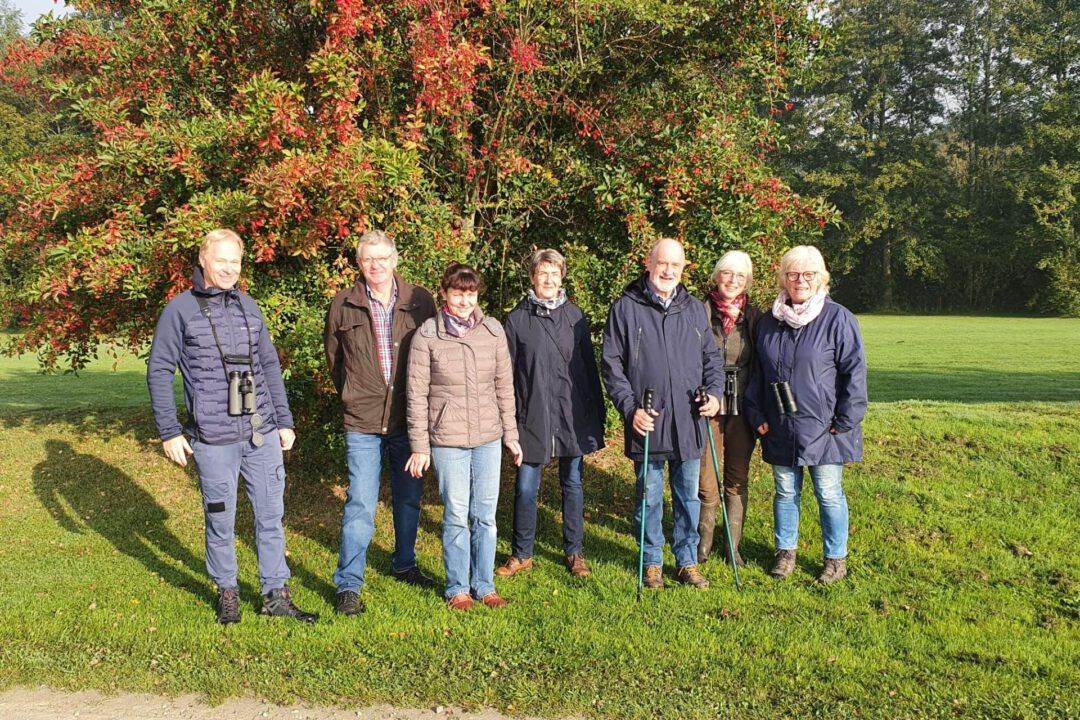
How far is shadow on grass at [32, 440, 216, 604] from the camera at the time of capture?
600cm

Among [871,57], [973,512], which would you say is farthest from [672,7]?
[871,57]

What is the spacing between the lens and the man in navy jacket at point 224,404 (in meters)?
4.54

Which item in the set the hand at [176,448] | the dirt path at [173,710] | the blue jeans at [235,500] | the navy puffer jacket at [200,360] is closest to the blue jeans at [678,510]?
the dirt path at [173,710]

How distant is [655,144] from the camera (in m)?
7.17

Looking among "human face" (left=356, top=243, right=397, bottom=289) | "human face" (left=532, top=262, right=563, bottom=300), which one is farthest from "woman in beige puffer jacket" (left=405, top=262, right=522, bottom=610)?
"human face" (left=532, top=262, right=563, bottom=300)

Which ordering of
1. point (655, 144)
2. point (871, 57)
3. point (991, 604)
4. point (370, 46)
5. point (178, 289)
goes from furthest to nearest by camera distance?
1. point (871, 57)
2. point (655, 144)
3. point (370, 46)
4. point (178, 289)
5. point (991, 604)

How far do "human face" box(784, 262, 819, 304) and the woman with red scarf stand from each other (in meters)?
0.32

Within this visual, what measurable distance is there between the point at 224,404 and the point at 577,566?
2.58m

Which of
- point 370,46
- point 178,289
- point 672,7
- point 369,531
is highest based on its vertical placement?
point 672,7

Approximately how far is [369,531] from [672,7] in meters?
4.85

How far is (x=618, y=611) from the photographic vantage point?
16.0 feet

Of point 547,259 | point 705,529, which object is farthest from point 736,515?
point 547,259

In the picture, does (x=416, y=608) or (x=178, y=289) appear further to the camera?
(x=178, y=289)

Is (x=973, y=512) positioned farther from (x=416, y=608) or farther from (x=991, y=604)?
(x=416, y=608)
